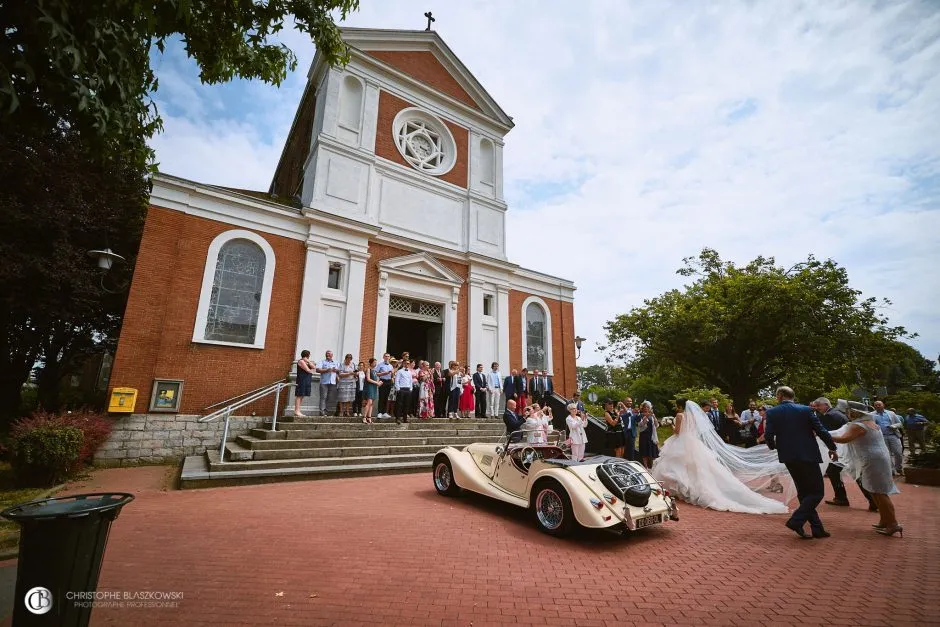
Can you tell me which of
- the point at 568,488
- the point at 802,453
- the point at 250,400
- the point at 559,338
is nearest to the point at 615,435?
the point at 802,453

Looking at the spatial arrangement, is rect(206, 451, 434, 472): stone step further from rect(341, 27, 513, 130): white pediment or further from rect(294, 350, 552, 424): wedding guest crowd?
rect(341, 27, 513, 130): white pediment

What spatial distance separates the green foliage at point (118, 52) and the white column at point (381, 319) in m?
7.84

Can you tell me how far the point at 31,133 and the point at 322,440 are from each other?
6.56 meters

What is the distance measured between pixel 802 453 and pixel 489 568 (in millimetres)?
4247

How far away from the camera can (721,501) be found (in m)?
6.45

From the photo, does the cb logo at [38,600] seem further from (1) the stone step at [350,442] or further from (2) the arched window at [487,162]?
(2) the arched window at [487,162]

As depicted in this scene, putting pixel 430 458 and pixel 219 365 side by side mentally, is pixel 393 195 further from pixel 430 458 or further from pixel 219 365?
pixel 430 458

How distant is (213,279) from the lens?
1100cm

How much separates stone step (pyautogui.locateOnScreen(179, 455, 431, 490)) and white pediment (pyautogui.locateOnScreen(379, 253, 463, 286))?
6906 millimetres

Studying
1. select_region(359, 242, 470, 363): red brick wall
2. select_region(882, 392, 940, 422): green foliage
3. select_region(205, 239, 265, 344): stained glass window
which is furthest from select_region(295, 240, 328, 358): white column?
select_region(882, 392, 940, 422): green foliage

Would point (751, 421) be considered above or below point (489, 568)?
above

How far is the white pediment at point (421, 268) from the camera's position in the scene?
45.3 feet

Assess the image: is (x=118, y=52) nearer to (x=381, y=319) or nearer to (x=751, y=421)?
(x=381, y=319)

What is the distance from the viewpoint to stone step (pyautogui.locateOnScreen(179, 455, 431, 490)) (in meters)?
7.01
